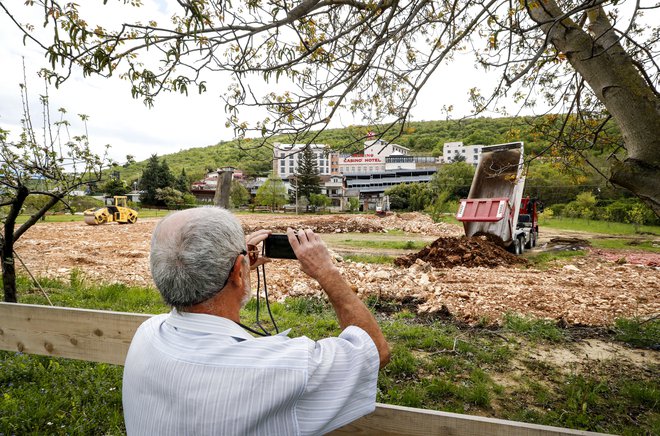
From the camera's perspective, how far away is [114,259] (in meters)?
10.4

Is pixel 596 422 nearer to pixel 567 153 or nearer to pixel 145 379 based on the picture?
pixel 567 153

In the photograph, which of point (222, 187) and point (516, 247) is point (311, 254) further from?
point (516, 247)

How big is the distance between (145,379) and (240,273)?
39cm

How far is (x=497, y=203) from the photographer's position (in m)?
11.2

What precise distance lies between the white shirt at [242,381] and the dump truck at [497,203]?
1082 centimetres

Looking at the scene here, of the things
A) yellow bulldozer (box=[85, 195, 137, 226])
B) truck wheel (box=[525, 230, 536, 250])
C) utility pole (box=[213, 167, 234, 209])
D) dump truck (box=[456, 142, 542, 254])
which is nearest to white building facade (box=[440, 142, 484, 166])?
yellow bulldozer (box=[85, 195, 137, 226])

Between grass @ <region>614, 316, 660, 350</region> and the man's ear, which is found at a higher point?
the man's ear

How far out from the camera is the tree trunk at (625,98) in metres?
2.38

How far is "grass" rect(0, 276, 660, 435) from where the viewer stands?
2.72 meters

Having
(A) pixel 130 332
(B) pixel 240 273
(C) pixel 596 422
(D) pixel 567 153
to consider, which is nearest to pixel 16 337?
(A) pixel 130 332

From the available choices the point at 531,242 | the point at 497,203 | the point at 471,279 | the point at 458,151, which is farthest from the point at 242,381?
the point at 458,151

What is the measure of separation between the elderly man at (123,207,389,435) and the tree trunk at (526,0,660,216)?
7.20 feet

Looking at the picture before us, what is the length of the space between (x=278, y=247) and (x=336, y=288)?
1.20ft

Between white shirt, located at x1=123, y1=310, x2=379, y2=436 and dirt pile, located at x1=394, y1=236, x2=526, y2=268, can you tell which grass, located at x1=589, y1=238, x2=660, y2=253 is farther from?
white shirt, located at x1=123, y1=310, x2=379, y2=436
